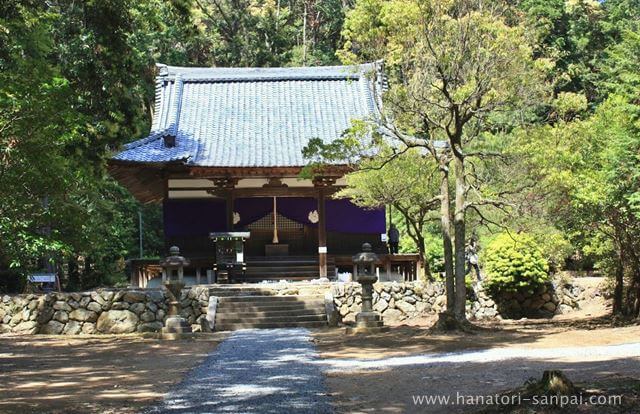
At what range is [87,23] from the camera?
11.9 m

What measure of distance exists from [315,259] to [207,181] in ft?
13.3

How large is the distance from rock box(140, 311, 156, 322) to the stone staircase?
155 centimetres

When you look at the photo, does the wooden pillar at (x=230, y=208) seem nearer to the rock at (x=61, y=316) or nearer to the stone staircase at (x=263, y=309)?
the stone staircase at (x=263, y=309)

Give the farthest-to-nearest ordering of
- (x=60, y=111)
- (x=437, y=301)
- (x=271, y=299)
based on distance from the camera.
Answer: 1. (x=437, y=301)
2. (x=271, y=299)
3. (x=60, y=111)

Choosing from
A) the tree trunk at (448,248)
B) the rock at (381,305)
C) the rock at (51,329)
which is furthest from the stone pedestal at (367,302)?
the rock at (51,329)

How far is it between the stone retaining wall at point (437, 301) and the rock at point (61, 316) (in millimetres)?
6363

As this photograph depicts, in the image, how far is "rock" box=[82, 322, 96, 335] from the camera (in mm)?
16250

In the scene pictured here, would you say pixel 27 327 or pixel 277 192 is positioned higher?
pixel 277 192

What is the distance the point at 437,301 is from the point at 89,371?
1093 cm

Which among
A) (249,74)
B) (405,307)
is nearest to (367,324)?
(405,307)

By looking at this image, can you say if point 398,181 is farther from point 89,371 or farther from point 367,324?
point 89,371

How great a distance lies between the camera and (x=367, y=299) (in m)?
14.9

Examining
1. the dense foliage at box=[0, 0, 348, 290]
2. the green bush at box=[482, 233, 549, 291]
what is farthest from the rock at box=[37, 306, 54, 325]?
the green bush at box=[482, 233, 549, 291]

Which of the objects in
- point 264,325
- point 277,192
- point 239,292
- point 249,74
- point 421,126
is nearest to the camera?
point 421,126
